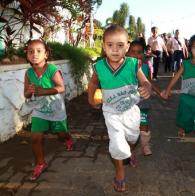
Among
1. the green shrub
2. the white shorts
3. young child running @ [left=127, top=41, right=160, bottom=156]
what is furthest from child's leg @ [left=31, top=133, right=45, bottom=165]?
the green shrub

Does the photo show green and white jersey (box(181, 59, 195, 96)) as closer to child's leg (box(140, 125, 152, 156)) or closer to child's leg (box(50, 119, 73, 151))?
child's leg (box(140, 125, 152, 156))

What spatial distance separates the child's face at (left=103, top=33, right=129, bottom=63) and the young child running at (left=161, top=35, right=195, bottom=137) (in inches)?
56.6

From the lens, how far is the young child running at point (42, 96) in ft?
15.3

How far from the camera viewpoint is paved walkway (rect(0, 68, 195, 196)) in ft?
13.5

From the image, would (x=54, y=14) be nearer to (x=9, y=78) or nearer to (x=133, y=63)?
(x=9, y=78)

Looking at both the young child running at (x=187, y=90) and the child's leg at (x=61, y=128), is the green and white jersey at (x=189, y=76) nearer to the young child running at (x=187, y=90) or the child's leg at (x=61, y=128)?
the young child running at (x=187, y=90)

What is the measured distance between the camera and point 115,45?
3.97 m

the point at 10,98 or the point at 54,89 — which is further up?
the point at 54,89

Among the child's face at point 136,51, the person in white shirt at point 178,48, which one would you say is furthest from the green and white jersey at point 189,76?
the person in white shirt at point 178,48

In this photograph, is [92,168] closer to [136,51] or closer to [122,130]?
[122,130]

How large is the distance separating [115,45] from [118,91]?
0.47 metres

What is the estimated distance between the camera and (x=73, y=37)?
15.4 meters

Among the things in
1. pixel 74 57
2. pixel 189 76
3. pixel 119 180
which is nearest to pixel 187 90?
pixel 189 76

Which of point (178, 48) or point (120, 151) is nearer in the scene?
point (120, 151)
